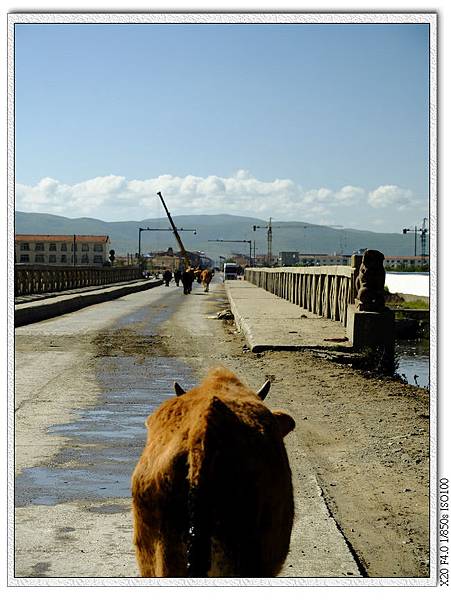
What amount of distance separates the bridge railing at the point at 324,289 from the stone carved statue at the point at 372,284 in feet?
6.47

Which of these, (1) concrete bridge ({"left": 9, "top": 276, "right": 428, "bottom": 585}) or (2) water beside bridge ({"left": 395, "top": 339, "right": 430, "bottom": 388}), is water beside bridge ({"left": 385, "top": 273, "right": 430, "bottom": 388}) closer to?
(2) water beside bridge ({"left": 395, "top": 339, "right": 430, "bottom": 388})

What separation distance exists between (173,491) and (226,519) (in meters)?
0.23

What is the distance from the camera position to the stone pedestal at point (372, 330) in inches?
698

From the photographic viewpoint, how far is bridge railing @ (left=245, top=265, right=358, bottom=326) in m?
22.0

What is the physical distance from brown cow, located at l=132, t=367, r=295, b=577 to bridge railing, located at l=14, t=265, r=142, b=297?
1808 cm

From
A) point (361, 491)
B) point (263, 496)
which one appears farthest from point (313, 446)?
point (263, 496)

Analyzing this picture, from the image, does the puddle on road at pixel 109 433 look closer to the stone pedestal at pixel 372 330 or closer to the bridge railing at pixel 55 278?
the stone pedestal at pixel 372 330

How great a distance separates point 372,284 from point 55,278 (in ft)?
87.0

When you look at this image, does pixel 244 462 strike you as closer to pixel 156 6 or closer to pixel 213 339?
pixel 156 6

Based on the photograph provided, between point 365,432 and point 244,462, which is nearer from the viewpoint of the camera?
point 244,462

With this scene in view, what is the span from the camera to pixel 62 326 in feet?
85.9

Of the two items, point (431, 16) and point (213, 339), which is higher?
point (431, 16)

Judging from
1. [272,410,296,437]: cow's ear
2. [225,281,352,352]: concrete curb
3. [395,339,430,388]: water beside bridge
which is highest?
[272,410,296,437]: cow's ear

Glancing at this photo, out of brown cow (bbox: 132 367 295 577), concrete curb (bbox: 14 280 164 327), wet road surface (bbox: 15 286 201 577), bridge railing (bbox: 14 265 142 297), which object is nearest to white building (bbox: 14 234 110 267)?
wet road surface (bbox: 15 286 201 577)
